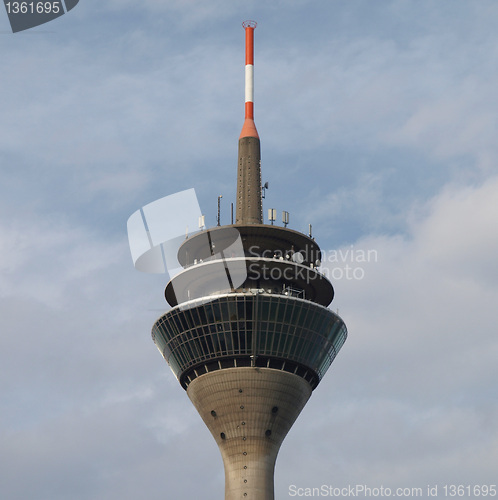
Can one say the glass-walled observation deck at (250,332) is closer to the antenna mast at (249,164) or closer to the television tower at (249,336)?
the television tower at (249,336)

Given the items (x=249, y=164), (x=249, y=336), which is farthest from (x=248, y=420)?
(x=249, y=164)

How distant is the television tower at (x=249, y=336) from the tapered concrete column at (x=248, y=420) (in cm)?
13

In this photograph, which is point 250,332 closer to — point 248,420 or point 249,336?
point 249,336

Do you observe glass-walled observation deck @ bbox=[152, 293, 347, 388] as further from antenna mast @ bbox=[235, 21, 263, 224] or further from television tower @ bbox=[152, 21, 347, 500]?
antenna mast @ bbox=[235, 21, 263, 224]

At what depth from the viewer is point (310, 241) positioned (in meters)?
153

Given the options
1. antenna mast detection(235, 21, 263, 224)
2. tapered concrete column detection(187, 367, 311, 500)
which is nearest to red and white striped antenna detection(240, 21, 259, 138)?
antenna mast detection(235, 21, 263, 224)

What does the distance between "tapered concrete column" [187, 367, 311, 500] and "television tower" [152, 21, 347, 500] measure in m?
0.13

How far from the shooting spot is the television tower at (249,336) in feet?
475

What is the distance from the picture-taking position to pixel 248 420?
145 meters

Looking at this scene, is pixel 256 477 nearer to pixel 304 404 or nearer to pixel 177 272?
pixel 304 404

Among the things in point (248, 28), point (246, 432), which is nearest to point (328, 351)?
point (246, 432)

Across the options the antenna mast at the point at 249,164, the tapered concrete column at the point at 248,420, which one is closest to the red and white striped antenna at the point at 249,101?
the antenna mast at the point at 249,164

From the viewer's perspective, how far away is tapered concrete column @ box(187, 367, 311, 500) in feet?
472

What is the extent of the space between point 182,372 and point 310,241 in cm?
2519
